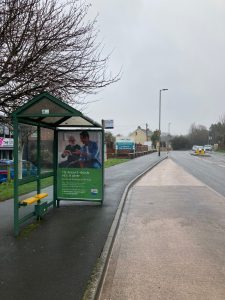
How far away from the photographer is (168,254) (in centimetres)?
657

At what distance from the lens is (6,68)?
7.65 meters

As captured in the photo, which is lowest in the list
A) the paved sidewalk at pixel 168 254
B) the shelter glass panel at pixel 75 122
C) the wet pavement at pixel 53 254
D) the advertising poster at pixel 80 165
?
the paved sidewalk at pixel 168 254

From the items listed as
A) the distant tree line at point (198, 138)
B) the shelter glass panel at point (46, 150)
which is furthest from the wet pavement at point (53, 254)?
the distant tree line at point (198, 138)

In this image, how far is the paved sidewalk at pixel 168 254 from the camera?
493 cm

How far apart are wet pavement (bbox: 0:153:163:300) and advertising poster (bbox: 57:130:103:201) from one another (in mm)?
789

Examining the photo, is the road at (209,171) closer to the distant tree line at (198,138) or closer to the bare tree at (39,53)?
the bare tree at (39,53)

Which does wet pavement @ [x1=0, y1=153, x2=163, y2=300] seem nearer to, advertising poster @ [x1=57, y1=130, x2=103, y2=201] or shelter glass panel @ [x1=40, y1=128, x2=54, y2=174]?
advertising poster @ [x1=57, y1=130, x2=103, y2=201]

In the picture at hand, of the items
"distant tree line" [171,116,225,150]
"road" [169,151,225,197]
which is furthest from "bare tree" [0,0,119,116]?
"distant tree line" [171,116,225,150]

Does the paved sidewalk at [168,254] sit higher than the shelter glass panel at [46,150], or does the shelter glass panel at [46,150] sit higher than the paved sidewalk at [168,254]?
the shelter glass panel at [46,150]

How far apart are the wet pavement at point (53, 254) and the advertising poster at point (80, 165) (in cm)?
79

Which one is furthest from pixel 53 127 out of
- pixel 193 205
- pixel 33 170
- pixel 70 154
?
pixel 193 205

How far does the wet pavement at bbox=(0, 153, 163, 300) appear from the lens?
184 inches

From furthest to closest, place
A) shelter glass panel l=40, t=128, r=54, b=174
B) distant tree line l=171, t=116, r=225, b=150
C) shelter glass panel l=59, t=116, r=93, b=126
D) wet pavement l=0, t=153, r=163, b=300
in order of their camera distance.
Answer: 1. distant tree line l=171, t=116, r=225, b=150
2. shelter glass panel l=59, t=116, r=93, b=126
3. shelter glass panel l=40, t=128, r=54, b=174
4. wet pavement l=0, t=153, r=163, b=300

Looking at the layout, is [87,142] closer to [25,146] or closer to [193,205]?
[25,146]
